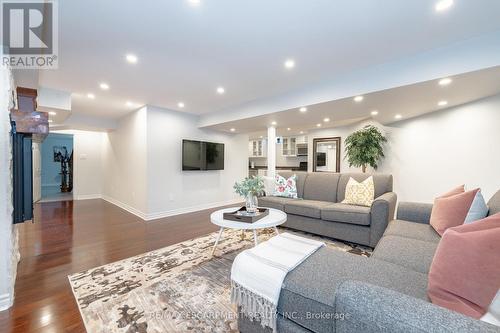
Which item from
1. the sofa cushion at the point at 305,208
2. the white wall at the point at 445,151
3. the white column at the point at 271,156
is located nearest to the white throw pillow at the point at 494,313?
the sofa cushion at the point at 305,208

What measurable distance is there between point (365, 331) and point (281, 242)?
906 mm

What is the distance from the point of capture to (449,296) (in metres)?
0.91

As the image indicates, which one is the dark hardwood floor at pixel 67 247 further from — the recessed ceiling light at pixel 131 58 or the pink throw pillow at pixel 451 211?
the pink throw pillow at pixel 451 211

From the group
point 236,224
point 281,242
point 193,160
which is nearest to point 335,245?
point 236,224

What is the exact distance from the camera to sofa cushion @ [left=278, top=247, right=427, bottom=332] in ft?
3.44

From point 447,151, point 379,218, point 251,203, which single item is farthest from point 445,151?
point 251,203

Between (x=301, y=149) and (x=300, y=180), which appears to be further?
(x=301, y=149)

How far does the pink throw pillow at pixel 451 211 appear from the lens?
1.82m

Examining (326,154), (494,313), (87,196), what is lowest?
(87,196)

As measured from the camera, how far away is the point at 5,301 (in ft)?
5.61

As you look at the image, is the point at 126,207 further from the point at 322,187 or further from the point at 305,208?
the point at 322,187

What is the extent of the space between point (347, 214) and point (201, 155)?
3.48 meters

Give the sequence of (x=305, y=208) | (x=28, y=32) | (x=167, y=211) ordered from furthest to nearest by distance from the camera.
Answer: (x=167, y=211) → (x=305, y=208) → (x=28, y=32)

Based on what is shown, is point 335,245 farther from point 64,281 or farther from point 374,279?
point 64,281
